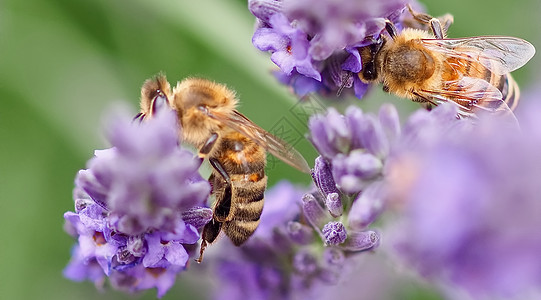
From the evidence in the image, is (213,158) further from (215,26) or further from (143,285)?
(215,26)

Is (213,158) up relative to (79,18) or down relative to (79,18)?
up

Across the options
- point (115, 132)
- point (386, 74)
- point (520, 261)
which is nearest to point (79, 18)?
point (386, 74)

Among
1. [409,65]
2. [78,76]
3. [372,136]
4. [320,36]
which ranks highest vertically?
[409,65]

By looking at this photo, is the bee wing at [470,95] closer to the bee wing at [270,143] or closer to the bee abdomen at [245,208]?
the bee wing at [270,143]

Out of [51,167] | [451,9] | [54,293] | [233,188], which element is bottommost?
[54,293]

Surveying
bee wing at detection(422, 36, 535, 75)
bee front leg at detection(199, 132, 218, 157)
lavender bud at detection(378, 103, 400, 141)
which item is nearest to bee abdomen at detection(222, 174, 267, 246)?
bee front leg at detection(199, 132, 218, 157)

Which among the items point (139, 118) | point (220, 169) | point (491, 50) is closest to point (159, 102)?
point (139, 118)

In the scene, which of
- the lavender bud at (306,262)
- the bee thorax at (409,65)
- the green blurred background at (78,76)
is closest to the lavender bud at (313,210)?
the lavender bud at (306,262)

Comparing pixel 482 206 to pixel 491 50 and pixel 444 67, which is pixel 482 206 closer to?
pixel 444 67
